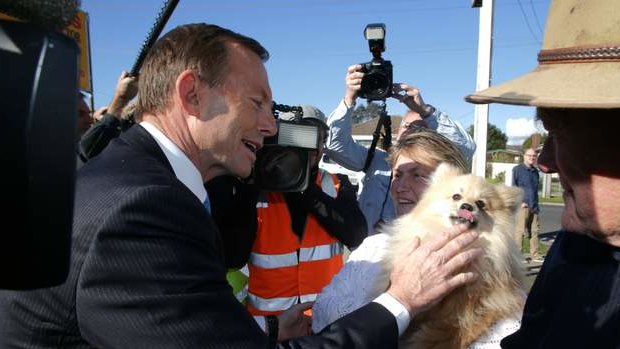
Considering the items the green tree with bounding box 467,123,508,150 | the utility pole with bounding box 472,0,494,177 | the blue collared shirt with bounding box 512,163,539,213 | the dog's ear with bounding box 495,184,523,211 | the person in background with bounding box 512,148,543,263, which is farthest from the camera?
the green tree with bounding box 467,123,508,150

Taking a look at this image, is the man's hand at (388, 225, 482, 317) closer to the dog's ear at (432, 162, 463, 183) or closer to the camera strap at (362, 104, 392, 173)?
the dog's ear at (432, 162, 463, 183)

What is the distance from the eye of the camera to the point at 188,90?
76.1 inches

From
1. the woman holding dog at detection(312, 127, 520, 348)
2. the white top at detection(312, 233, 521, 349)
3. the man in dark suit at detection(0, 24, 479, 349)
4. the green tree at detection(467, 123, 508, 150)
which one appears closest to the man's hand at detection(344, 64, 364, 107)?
the woman holding dog at detection(312, 127, 520, 348)

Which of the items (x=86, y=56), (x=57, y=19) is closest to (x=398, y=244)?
(x=57, y=19)

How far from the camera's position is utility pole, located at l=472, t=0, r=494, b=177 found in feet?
20.7

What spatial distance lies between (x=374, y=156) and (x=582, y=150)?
9.15 feet

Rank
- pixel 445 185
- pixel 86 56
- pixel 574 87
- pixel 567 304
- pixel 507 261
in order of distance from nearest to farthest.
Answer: pixel 574 87, pixel 567 304, pixel 507 261, pixel 445 185, pixel 86 56

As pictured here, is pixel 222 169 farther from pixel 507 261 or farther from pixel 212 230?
pixel 507 261

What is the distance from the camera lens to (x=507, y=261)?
8.36ft

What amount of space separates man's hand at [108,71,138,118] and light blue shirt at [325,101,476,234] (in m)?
1.58

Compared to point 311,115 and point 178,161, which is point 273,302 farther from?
point 178,161

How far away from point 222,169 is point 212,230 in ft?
2.14

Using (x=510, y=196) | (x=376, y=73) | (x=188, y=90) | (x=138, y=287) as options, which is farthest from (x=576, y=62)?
(x=376, y=73)

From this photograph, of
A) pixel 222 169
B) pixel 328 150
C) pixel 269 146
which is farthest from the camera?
pixel 328 150
